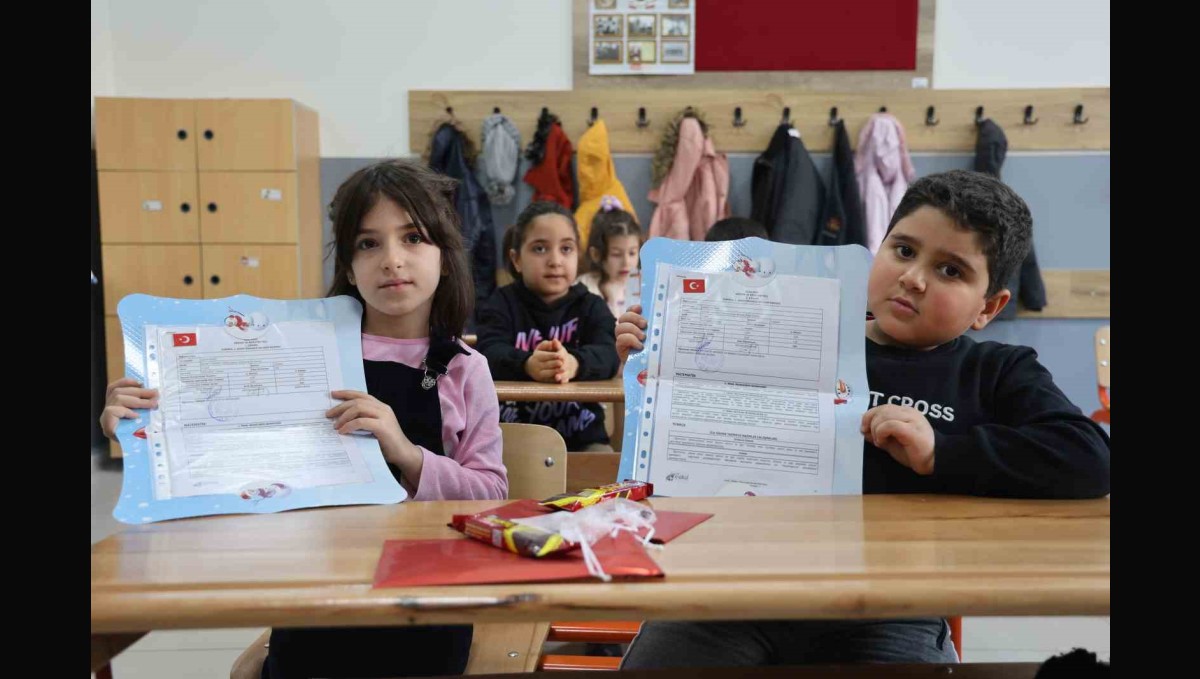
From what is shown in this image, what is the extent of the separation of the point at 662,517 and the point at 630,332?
0.30 m

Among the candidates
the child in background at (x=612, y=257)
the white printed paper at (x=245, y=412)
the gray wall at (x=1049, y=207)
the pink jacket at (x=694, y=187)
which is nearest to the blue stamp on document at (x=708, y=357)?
the white printed paper at (x=245, y=412)

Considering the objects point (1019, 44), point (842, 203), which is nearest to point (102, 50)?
point (842, 203)

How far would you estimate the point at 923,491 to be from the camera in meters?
1.00

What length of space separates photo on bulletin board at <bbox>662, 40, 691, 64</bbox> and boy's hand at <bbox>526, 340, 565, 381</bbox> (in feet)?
8.54

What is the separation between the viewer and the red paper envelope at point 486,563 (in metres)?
0.64

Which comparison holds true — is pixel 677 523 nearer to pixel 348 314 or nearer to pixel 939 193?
pixel 348 314

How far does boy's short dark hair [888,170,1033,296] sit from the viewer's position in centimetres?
111

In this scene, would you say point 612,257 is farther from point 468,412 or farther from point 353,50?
point 468,412

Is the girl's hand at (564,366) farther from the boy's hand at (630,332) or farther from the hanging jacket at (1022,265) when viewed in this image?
the hanging jacket at (1022,265)

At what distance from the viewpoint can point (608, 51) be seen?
4.34 m

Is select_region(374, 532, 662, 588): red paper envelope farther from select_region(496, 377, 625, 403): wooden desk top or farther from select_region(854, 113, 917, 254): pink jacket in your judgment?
select_region(854, 113, 917, 254): pink jacket

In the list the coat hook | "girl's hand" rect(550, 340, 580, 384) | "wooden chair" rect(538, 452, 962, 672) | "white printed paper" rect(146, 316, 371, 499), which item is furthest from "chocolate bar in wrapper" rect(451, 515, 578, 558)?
the coat hook

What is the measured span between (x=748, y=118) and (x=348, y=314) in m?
3.60

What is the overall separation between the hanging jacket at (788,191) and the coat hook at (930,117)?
2.09 feet
